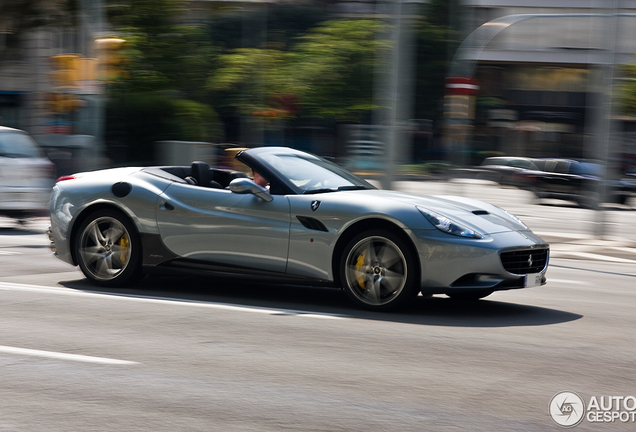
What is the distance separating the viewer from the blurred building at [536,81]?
52969mm

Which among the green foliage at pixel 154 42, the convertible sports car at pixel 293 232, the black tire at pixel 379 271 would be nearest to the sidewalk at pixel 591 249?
the convertible sports car at pixel 293 232

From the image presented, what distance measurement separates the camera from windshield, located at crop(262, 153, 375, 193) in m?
7.53

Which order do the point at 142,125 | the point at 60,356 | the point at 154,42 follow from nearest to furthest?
the point at 60,356 → the point at 142,125 → the point at 154,42

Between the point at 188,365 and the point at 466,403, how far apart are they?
1.64 m

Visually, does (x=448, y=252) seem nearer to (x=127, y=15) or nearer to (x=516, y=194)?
(x=516, y=194)

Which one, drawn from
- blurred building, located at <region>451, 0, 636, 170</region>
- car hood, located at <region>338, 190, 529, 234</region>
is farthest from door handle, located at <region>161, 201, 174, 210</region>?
blurred building, located at <region>451, 0, 636, 170</region>

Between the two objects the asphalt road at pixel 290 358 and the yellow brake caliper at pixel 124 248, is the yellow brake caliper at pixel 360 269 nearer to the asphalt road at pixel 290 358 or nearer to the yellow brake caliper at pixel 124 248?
the asphalt road at pixel 290 358

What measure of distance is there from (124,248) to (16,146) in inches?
331

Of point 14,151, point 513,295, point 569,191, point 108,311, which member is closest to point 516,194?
point 569,191

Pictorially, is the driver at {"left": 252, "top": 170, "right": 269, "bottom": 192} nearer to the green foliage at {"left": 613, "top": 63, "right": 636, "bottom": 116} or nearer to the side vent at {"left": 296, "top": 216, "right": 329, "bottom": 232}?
the side vent at {"left": 296, "top": 216, "right": 329, "bottom": 232}

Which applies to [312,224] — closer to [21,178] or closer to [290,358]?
[290,358]

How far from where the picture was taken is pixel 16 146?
613 inches

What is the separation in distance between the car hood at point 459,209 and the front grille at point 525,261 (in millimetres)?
226

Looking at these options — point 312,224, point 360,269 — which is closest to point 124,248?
point 312,224
